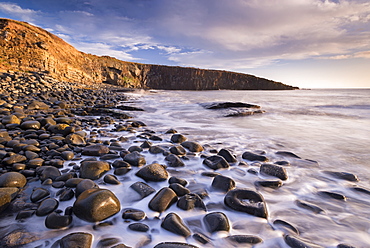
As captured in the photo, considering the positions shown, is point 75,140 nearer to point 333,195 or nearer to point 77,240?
point 77,240

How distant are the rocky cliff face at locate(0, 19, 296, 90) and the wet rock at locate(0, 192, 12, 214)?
16.5 m

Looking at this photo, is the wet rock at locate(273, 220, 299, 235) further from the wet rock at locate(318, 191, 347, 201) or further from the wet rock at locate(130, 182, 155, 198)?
the wet rock at locate(130, 182, 155, 198)

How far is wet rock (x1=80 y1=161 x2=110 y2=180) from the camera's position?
6.56ft

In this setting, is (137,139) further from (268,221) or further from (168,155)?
(268,221)

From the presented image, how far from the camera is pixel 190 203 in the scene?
1595 mm

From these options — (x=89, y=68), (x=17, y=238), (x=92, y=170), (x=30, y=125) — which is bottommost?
(x=17, y=238)

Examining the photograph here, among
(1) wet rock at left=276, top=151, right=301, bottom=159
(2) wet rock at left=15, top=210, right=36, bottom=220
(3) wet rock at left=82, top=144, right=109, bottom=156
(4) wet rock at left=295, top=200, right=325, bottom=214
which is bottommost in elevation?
(2) wet rock at left=15, top=210, right=36, bottom=220

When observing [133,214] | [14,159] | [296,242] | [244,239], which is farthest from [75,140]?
[296,242]

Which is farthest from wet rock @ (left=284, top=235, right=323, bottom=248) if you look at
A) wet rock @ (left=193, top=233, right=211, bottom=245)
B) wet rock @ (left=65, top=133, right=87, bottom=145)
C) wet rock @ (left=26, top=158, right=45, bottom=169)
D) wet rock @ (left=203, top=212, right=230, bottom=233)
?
wet rock @ (left=65, top=133, right=87, bottom=145)

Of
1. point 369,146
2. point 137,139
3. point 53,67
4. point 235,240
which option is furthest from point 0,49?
point 369,146

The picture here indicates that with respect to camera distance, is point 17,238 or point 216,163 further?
point 216,163

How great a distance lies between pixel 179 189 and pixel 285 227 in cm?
93

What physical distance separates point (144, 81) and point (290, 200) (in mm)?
55649

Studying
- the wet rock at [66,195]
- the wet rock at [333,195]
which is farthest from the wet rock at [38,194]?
the wet rock at [333,195]
